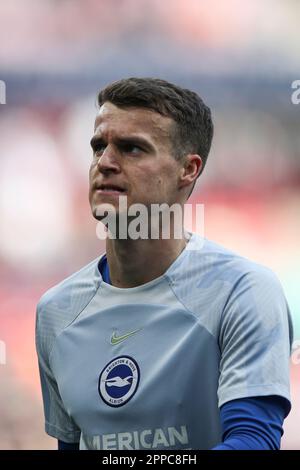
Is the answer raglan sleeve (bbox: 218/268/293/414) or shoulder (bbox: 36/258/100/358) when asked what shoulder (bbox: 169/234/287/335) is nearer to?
raglan sleeve (bbox: 218/268/293/414)

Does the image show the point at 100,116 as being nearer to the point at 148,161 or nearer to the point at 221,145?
the point at 148,161

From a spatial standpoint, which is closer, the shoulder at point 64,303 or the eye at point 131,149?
the eye at point 131,149

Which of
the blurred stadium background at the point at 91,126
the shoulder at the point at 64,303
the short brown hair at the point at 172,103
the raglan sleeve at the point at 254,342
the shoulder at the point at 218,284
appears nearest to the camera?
the raglan sleeve at the point at 254,342

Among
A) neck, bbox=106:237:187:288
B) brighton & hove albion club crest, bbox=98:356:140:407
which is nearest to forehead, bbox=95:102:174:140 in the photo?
neck, bbox=106:237:187:288

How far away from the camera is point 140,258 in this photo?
210cm

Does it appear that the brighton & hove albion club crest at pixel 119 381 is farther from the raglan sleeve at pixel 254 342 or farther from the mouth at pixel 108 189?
the mouth at pixel 108 189

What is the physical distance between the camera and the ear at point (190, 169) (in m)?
2.17

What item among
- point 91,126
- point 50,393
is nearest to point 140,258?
point 50,393

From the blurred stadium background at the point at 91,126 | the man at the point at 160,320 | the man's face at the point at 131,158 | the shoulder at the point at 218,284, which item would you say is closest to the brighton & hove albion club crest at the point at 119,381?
the man at the point at 160,320

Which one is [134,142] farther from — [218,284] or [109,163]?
[218,284]

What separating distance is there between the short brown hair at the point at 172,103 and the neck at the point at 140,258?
0.86 feet

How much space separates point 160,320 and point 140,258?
0.18m

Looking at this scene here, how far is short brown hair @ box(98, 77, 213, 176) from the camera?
6.79 ft

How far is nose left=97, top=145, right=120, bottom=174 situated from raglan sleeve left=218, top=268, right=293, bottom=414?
45cm
